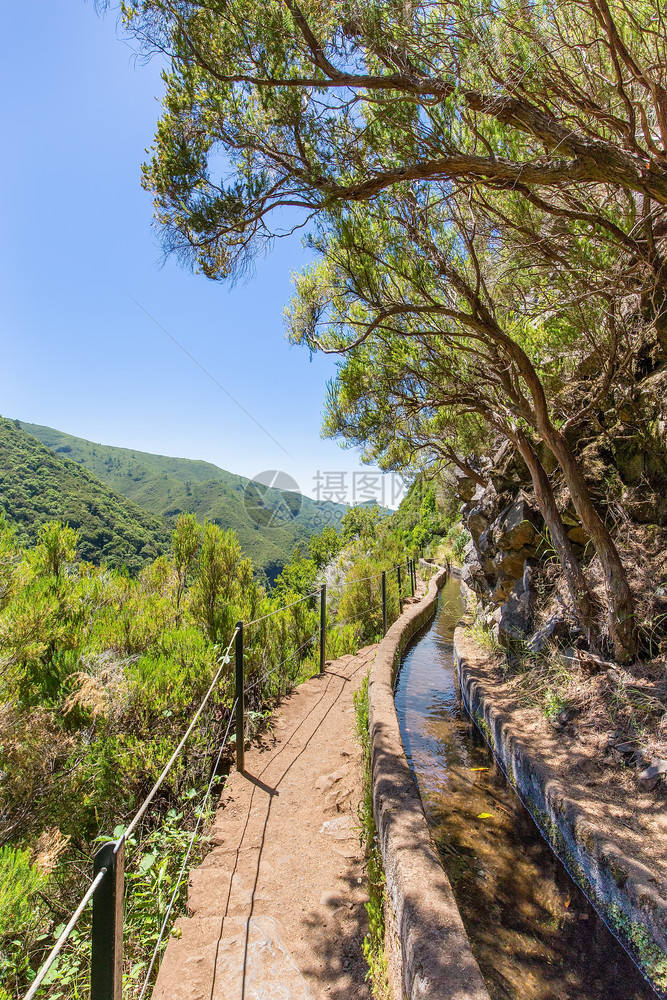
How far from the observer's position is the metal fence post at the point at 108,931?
1.10 meters

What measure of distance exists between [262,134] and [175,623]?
13.1 feet

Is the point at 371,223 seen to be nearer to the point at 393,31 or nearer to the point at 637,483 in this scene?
the point at 393,31

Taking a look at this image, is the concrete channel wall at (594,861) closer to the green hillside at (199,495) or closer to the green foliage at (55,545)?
the green foliage at (55,545)

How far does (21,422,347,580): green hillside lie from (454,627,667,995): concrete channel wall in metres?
51.4

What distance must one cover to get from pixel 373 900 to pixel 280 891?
48 cm

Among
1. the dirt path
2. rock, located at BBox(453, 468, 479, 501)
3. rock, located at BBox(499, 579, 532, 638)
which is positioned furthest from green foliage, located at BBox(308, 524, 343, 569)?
the dirt path

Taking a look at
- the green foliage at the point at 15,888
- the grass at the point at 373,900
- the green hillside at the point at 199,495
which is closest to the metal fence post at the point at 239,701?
the grass at the point at 373,900

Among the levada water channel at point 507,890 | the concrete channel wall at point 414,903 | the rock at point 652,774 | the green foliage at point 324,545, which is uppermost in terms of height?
the green foliage at point 324,545

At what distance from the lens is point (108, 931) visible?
1.12m

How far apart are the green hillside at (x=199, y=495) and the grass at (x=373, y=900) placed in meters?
51.8

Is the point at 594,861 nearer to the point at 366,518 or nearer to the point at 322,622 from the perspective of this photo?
the point at 322,622

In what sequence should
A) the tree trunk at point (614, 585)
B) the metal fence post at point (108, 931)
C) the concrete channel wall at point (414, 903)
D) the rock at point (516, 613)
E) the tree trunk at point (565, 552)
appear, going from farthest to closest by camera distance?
1. the rock at point (516, 613)
2. the tree trunk at point (565, 552)
3. the tree trunk at point (614, 585)
4. the concrete channel wall at point (414, 903)
5. the metal fence post at point (108, 931)

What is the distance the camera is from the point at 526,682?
4793 mm

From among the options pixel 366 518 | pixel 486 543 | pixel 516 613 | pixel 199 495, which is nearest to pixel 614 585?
pixel 516 613
